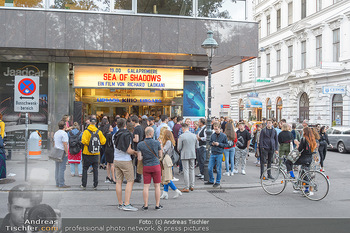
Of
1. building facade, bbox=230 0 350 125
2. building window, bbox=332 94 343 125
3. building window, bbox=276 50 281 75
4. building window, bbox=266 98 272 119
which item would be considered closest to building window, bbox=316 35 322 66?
building facade, bbox=230 0 350 125

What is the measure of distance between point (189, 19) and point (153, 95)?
5.59m

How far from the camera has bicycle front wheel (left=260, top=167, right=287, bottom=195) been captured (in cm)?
898

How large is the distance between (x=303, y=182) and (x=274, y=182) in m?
0.75

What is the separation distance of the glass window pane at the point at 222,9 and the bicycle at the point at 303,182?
7683 mm

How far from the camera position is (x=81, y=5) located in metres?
13.5

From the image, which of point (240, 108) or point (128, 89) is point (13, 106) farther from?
A: point (240, 108)

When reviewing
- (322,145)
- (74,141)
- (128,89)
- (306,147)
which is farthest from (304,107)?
(74,141)

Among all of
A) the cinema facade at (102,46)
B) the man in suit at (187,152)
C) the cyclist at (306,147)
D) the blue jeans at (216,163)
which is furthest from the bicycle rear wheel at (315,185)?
the cinema facade at (102,46)

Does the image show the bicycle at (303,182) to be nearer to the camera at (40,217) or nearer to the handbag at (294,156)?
the handbag at (294,156)

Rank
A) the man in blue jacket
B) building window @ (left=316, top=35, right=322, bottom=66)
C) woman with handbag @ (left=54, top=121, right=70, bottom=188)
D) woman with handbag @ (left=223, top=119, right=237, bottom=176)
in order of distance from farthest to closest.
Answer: building window @ (left=316, top=35, right=322, bottom=66) < woman with handbag @ (left=223, top=119, right=237, bottom=176) < the man in blue jacket < woman with handbag @ (left=54, top=121, right=70, bottom=188)

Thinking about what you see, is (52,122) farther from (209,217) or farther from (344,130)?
(344,130)

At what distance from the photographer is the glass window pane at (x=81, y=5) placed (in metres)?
13.3

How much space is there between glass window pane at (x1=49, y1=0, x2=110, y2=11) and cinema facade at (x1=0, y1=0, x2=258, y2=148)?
0.04m

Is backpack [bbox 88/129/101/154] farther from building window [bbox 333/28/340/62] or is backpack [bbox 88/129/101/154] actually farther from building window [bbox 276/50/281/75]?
building window [bbox 276/50/281/75]
